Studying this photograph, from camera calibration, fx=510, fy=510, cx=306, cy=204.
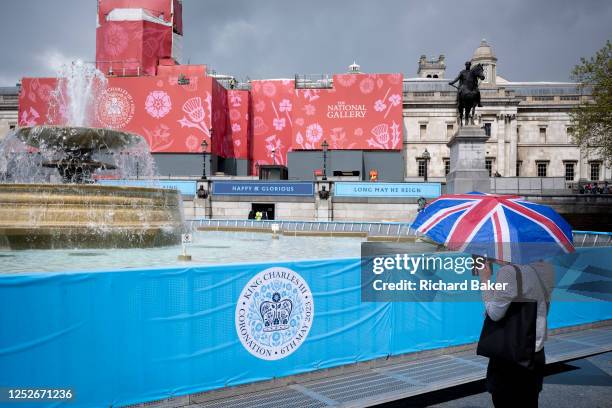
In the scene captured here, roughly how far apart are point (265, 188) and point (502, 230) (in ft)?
109

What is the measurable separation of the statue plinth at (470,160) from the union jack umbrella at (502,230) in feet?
61.9

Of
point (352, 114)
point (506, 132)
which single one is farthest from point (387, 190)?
point (506, 132)

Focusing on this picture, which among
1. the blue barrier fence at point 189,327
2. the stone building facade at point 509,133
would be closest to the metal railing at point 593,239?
the blue barrier fence at point 189,327

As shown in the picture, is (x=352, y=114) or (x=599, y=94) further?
(x=352, y=114)

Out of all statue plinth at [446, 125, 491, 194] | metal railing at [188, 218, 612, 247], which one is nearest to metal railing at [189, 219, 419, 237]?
metal railing at [188, 218, 612, 247]

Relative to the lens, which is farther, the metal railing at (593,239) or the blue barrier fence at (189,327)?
the metal railing at (593,239)

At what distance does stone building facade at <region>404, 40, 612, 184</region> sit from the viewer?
61656 millimetres

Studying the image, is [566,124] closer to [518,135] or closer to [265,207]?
[518,135]

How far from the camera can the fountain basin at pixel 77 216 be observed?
11.5 meters

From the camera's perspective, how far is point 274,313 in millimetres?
5777

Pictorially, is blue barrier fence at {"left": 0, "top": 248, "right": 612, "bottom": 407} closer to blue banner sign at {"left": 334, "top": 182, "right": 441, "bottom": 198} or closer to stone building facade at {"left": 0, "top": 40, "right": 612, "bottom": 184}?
blue banner sign at {"left": 334, "top": 182, "right": 441, "bottom": 198}

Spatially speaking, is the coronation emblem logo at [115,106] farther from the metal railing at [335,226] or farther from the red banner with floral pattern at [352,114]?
the metal railing at [335,226]

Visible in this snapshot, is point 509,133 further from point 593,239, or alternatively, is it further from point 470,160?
point 593,239

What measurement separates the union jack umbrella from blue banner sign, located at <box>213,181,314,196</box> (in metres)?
32.1
